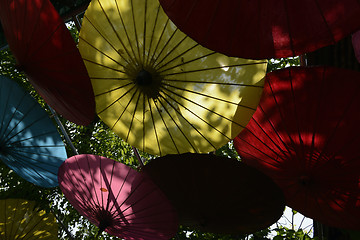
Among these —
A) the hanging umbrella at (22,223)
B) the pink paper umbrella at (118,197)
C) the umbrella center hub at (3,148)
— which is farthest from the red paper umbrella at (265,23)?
the hanging umbrella at (22,223)

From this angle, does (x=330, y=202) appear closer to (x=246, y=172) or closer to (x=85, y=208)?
(x=246, y=172)

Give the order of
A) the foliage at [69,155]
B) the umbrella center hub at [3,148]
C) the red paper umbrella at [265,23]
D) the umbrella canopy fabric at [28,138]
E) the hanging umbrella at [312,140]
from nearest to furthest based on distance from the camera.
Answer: the red paper umbrella at [265,23], the hanging umbrella at [312,140], the umbrella canopy fabric at [28,138], the umbrella center hub at [3,148], the foliage at [69,155]

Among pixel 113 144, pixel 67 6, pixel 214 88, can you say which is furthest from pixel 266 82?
pixel 113 144

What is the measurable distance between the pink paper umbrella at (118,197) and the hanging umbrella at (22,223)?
1.44 m

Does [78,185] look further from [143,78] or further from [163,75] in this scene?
[163,75]

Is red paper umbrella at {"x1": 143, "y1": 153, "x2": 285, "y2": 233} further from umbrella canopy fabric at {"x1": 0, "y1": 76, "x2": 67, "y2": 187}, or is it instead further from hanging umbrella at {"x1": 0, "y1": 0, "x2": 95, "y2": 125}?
umbrella canopy fabric at {"x1": 0, "y1": 76, "x2": 67, "y2": 187}

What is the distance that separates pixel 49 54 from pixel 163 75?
0.90 meters

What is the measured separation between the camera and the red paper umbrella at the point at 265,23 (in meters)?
1.92

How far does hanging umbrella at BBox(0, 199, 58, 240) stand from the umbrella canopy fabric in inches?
41.7

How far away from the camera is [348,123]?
262cm

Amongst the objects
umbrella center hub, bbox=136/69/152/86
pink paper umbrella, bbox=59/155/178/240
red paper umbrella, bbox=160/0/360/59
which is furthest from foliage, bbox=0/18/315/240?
red paper umbrella, bbox=160/0/360/59

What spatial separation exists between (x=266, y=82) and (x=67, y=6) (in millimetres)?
3154

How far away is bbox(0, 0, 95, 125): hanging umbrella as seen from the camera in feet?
8.58

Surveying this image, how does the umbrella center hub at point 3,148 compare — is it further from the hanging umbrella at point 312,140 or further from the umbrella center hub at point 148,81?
the hanging umbrella at point 312,140
